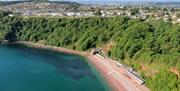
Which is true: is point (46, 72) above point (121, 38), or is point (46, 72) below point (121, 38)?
below

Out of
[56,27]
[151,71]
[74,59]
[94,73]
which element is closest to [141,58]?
[151,71]

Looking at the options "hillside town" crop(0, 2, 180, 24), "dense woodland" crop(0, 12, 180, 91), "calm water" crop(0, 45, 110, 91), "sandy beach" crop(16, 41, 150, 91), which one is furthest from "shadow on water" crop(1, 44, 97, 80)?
"hillside town" crop(0, 2, 180, 24)

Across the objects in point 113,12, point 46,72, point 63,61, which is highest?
point 113,12

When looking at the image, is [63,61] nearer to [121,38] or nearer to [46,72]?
[46,72]

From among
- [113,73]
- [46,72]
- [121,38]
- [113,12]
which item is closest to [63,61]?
[46,72]

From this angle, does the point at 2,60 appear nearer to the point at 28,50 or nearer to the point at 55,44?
the point at 28,50

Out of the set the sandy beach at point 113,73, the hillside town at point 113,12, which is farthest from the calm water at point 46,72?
the hillside town at point 113,12
